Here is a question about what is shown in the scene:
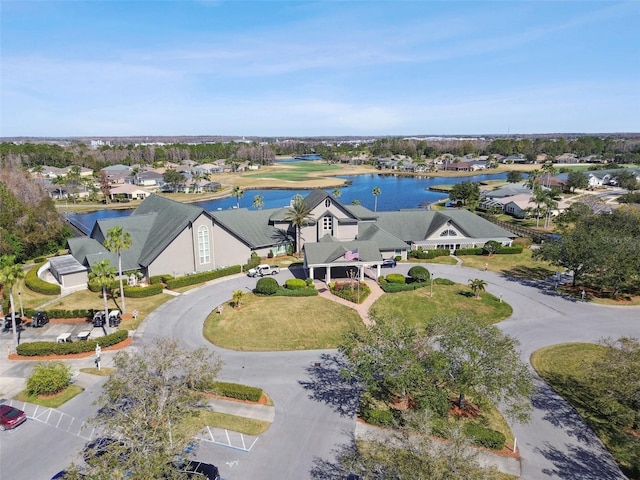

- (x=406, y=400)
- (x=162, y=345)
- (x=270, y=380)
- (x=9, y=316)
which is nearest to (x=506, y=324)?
(x=406, y=400)

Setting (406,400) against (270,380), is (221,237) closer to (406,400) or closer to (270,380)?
(270,380)

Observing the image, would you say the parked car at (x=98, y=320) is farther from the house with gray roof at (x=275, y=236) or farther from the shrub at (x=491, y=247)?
the shrub at (x=491, y=247)

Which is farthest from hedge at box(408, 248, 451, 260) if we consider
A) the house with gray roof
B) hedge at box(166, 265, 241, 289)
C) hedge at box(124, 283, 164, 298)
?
hedge at box(124, 283, 164, 298)

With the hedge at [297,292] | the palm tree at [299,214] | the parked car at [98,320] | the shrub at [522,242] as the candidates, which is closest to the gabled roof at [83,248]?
the parked car at [98,320]

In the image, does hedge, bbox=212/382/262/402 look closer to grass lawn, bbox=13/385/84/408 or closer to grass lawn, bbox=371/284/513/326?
grass lawn, bbox=13/385/84/408

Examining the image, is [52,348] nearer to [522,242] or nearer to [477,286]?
[477,286]
